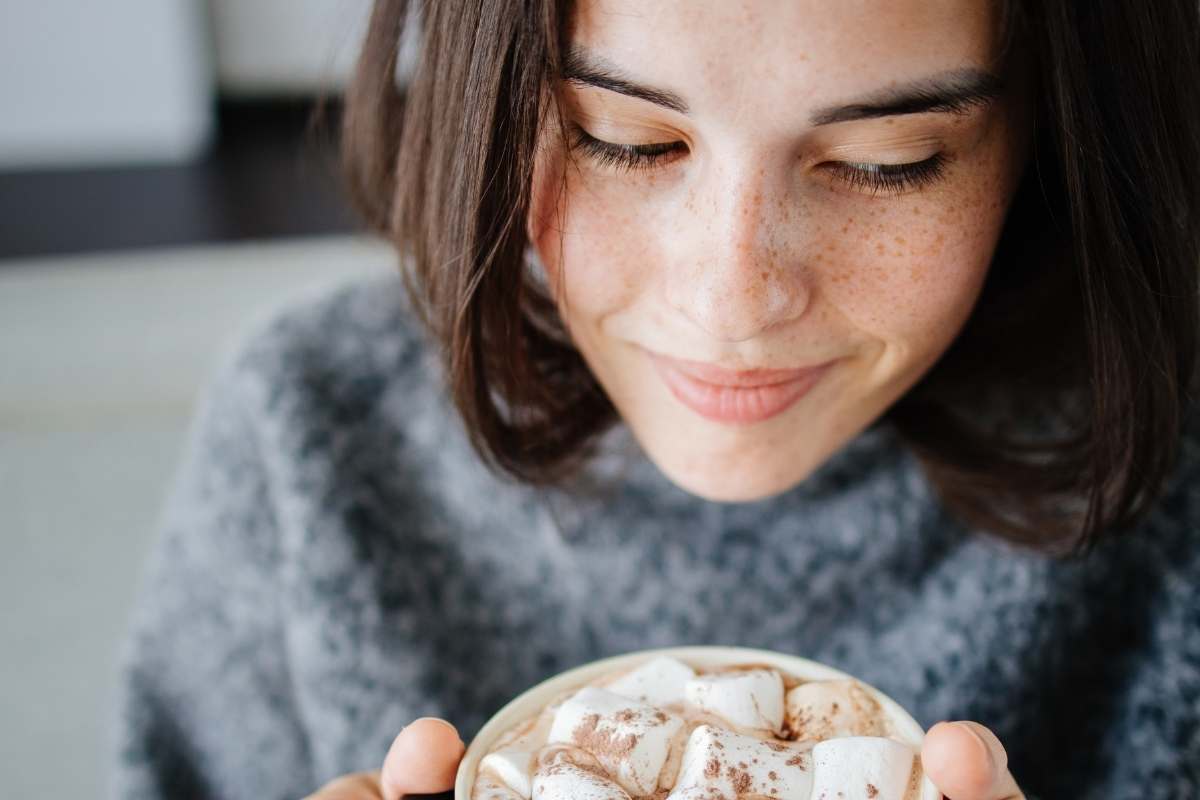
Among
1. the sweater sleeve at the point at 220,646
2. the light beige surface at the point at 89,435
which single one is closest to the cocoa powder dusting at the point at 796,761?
the sweater sleeve at the point at 220,646

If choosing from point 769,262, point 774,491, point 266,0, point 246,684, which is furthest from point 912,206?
point 266,0

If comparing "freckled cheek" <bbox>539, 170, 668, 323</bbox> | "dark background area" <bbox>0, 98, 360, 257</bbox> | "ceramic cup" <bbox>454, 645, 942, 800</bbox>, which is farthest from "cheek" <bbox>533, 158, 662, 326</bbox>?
"dark background area" <bbox>0, 98, 360, 257</bbox>

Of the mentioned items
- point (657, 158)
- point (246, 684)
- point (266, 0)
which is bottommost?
point (246, 684)

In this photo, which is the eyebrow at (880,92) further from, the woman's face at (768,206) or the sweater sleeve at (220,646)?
the sweater sleeve at (220,646)

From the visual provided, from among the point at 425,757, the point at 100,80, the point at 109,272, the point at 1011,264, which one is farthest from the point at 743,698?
the point at 100,80

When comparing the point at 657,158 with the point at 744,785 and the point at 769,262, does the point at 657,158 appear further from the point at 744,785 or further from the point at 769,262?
the point at 744,785

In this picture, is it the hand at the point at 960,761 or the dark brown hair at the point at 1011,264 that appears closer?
the hand at the point at 960,761

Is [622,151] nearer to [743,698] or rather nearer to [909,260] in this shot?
[909,260]
